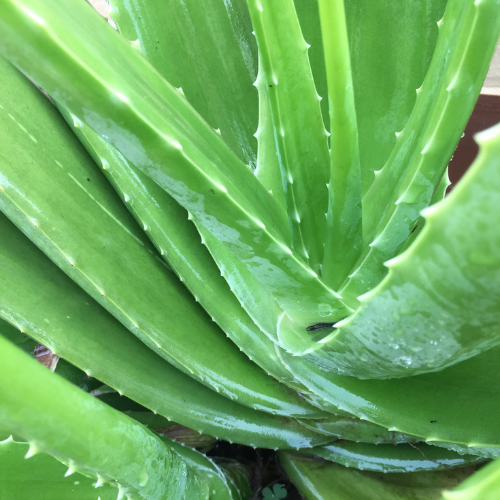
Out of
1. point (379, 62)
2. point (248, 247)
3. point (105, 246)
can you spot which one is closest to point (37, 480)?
point (105, 246)

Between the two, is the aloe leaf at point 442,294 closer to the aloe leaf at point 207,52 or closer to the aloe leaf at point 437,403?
the aloe leaf at point 437,403

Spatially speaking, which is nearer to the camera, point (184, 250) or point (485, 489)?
point (485, 489)

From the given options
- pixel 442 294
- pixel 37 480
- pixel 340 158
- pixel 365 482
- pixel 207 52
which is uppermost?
Answer: pixel 207 52

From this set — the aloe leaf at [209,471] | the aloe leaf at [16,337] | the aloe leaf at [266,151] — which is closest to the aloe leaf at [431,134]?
the aloe leaf at [266,151]

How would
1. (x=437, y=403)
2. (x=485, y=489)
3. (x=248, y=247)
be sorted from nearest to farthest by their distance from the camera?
1. (x=485, y=489)
2. (x=248, y=247)
3. (x=437, y=403)

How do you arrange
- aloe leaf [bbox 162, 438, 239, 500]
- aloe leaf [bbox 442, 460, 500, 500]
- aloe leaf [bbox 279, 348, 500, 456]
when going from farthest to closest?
aloe leaf [bbox 162, 438, 239, 500]
aloe leaf [bbox 279, 348, 500, 456]
aloe leaf [bbox 442, 460, 500, 500]

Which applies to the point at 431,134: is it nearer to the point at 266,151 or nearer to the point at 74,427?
the point at 266,151

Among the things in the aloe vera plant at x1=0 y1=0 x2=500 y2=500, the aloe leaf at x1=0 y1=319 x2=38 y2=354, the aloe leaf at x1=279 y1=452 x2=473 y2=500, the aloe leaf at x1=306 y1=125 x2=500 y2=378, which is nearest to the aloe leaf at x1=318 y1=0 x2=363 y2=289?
the aloe vera plant at x1=0 y1=0 x2=500 y2=500

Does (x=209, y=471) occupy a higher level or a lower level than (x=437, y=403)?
lower

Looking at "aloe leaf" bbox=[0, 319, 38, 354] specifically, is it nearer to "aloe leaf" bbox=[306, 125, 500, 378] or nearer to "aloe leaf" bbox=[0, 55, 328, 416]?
"aloe leaf" bbox=[0, 55, 328, 416]
